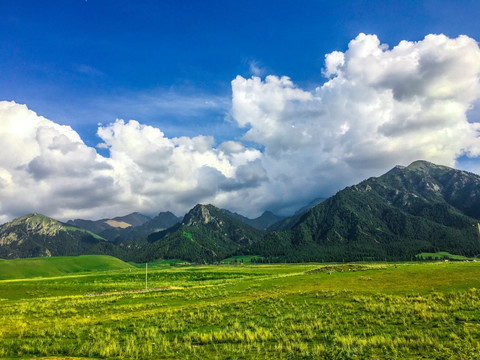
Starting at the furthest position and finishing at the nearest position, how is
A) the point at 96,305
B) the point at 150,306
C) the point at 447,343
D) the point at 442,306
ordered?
the point at 96,305 → the point at 150,306 → the point at 442,306 → the point at 447,343

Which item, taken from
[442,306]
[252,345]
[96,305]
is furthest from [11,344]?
[442,306]

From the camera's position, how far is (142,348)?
693 inches

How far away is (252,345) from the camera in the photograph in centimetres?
1733

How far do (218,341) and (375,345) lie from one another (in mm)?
10121

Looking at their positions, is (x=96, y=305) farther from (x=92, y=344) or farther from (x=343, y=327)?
(x=343, y=327)

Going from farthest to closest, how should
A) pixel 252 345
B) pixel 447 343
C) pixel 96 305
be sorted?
pixel 96 305
pixel 252 345
pixel 447 343

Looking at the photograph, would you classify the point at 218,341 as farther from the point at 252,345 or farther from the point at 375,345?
the point at 375,345

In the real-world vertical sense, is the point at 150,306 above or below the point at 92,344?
below

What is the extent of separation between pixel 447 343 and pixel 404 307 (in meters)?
11.2

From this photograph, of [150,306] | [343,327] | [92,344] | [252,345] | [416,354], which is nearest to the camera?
[416,354]

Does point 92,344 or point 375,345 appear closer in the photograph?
point 375,345

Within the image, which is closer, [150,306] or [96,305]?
[150,306]

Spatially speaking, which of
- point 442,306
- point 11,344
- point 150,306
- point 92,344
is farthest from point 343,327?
point 150,306

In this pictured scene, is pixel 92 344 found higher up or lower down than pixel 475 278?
higher up
